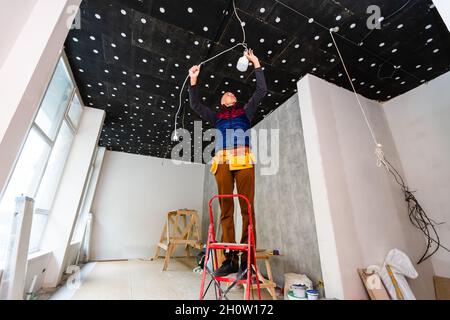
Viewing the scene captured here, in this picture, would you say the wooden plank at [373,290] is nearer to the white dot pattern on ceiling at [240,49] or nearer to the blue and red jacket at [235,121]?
the blue and red jacket at [235,121]

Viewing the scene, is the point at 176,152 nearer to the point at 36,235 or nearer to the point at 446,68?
the point at 36,235

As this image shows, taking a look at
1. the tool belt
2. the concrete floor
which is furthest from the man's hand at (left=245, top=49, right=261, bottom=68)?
the concrete floor

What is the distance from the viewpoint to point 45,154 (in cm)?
285

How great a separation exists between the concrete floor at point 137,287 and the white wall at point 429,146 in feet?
8.59

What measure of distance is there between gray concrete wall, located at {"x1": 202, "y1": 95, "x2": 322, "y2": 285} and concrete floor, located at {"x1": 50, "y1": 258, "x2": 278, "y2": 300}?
67 centimetres

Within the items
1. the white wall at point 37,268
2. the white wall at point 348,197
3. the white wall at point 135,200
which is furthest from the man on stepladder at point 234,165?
the white wall at point 135,200

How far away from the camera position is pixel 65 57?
8.97 feet

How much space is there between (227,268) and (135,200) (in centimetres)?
502

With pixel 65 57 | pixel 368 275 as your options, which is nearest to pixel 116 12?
pixel 65 57

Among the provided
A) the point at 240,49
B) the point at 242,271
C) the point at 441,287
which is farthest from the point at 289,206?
the point at 240,49

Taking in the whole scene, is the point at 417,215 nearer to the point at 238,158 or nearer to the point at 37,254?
the point at 238,158
